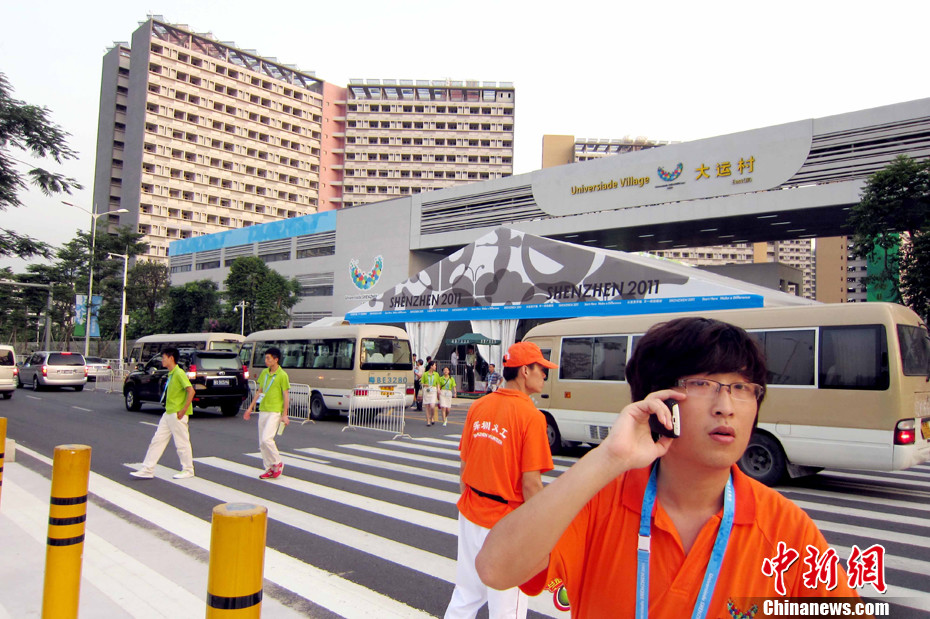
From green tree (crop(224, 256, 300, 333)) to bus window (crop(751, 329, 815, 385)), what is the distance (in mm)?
39779

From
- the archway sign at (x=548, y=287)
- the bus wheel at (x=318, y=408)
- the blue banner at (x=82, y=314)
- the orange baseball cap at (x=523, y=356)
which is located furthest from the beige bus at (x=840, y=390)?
the blue banner at (x=82, y=314)

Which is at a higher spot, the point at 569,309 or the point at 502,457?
the point at 569,309

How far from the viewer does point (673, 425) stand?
1445 mm

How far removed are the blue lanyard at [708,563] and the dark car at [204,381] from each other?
17384mm

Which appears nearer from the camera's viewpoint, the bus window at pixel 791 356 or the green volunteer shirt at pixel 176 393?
the bus window at pixel 791 356

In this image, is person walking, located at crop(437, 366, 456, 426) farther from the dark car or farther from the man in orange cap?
the man in orange cap

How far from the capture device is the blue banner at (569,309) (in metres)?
17.5

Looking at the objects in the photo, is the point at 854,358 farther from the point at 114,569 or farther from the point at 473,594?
the point at 114,569

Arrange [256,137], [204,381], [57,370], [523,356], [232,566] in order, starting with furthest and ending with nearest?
[256,137] < [57,370] < [204,381] < [523,356] < [232,566]

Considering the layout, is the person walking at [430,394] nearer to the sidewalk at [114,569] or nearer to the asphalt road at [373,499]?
the asphalt road at [373,499]

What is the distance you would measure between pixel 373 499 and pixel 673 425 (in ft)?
22.6

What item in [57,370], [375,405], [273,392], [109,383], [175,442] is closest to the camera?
[175,442]

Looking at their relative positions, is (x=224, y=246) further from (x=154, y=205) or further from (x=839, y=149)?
(x=839, y=149)

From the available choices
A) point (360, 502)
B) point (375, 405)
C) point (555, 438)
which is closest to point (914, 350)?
point (555, 438)
